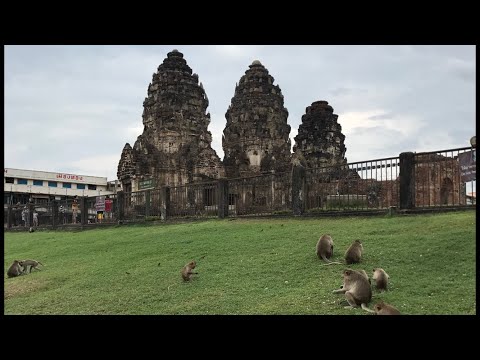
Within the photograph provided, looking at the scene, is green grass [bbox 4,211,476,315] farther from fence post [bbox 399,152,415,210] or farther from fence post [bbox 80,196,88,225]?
fence post [bbox 80,196,88,225]

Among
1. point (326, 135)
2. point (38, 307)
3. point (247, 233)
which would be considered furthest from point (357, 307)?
point (326, 135)

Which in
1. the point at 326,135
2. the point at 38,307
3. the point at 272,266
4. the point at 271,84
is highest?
the point at 271,84

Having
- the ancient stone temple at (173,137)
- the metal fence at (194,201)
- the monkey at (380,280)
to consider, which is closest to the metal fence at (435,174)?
the monkey at (380,280)

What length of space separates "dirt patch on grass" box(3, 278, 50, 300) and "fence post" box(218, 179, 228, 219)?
7.76 m

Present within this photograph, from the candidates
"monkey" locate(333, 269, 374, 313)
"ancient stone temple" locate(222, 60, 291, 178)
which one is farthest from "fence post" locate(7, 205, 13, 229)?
"monkey" locate(333, 269, 374, 313)

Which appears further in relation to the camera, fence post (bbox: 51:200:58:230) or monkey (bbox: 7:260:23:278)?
fence post (bbox: 51:200:58:230)

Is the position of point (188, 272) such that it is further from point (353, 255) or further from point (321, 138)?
point (321, 138)

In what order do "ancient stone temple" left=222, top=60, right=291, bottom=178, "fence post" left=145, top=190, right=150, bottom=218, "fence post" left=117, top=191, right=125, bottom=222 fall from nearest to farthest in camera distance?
1. "fence post" left=145, top=190, right=150, bottom=218
2. "fence post" left=117, top=191, right=125, bottom=222
3. "ancient stone temple" left=222, top=60, right=291, bottom=178

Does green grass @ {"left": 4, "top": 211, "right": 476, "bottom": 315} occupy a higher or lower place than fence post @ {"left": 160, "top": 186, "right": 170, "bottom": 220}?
lower

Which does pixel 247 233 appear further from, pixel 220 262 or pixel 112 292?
pixel 112 292

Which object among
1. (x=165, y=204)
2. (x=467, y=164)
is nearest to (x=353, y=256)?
(x=467, y=164)

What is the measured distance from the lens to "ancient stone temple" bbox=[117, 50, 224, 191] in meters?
30.0

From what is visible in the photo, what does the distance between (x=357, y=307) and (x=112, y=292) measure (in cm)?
441

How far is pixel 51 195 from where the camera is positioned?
199 feet
